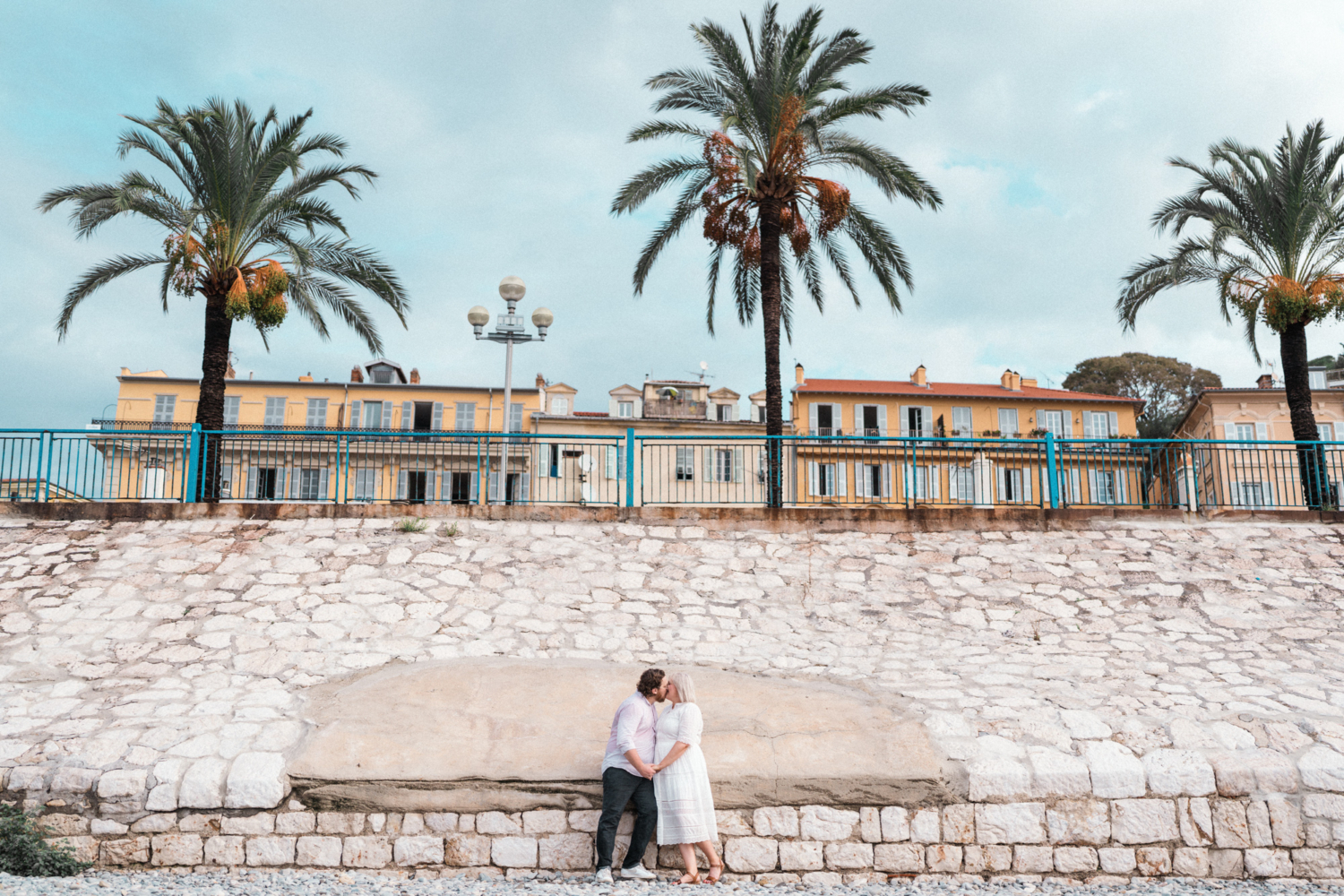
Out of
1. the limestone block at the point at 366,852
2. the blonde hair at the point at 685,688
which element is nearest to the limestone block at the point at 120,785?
the limestone block at the point at 366,852

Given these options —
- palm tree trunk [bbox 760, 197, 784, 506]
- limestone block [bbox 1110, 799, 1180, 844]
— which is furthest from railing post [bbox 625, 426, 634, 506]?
limestone block [bbox 1110, 799, 1180, 844]

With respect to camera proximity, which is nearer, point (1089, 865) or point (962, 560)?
point (1089, 865)

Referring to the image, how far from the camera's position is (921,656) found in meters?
9.75

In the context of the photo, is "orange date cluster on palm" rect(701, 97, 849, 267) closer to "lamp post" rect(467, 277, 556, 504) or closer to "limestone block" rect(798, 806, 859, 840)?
"lamp post" rect(467, 277, 556, 504)

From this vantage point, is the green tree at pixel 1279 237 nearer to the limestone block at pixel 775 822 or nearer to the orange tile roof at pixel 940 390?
the limestone block at pixel 775 822

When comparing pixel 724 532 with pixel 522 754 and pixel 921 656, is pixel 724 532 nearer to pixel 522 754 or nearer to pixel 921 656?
pixel 921 656

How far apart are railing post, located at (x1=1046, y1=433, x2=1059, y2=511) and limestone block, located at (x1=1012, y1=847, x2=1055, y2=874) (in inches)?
281

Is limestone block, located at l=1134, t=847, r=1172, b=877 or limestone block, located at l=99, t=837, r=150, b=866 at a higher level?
limestone block, located at l=99, t=837, r=150, b=866

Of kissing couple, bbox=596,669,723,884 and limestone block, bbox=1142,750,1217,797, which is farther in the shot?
limestone block, bbox=1142,750,1217,797

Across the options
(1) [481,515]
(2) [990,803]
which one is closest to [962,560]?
(2) [990,803]

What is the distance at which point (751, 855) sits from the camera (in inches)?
267

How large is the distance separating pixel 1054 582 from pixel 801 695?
494 centimetres

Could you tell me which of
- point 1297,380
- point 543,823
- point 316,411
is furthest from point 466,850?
point 316,411

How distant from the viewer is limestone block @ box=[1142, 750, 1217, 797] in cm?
700
